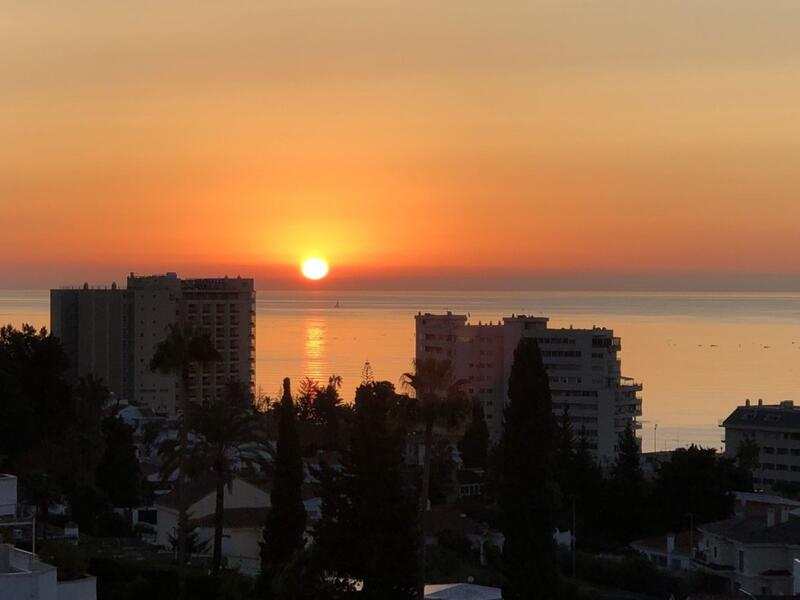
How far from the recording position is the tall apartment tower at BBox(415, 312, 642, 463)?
114750mm

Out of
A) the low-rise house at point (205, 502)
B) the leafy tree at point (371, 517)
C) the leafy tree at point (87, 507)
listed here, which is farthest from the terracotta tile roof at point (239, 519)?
the leafy tree at point (371, 517)

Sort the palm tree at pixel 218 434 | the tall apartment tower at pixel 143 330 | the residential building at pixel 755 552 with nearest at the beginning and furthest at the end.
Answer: the palm tree at pixel 218 434, the residential building at pixel 755 552, the tall apartment tower at pixel 143 330

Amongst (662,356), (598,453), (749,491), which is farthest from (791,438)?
(662,356)

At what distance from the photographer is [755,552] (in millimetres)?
36375

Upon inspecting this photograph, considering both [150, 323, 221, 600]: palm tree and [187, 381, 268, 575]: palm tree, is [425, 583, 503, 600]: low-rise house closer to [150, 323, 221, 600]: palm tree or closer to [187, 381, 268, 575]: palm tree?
[187, 381, 268, 575]: palm tree

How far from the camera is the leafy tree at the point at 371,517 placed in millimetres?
24188

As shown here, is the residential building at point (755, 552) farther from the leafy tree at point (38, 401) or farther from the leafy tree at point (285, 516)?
the leafy tree at point (38, 401)

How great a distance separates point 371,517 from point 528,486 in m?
4.66

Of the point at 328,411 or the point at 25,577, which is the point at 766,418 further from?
the point at 25,577

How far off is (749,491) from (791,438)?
38.9m

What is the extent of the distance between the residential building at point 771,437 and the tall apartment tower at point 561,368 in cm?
1435

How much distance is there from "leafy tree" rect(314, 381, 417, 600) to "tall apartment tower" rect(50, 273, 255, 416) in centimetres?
11621

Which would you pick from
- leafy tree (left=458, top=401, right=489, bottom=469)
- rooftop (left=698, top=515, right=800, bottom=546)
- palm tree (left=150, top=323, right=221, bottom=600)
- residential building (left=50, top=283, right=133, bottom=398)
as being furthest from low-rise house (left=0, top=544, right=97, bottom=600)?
residential building (left=50, top=283, right=133, bottom=398)

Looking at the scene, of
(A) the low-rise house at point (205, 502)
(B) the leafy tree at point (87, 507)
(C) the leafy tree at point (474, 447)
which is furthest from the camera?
(C) the leafy tree at point (474, 447)
